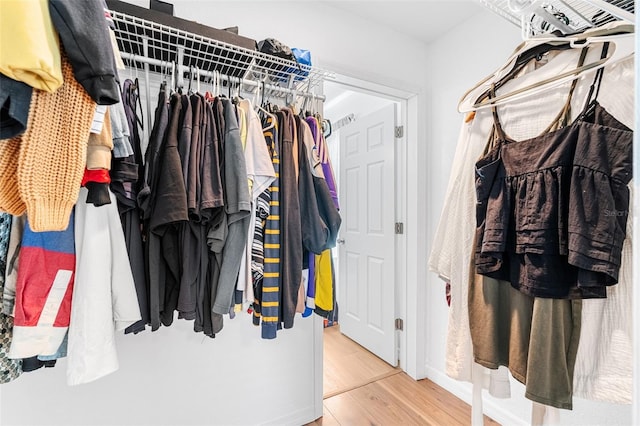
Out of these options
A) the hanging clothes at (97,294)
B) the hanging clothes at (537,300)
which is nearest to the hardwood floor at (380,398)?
the hanging clothes at (537,300)

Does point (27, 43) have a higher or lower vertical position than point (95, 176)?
higher

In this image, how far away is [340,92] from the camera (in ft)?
9.85

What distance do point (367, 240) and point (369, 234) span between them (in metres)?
0.06

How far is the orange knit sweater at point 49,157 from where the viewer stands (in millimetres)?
589

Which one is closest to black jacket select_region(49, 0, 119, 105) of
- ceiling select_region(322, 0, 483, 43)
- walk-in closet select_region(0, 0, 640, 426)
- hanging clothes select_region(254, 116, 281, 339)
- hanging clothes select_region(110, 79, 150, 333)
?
walk-in closet select_region(0, 0, 640, 426)

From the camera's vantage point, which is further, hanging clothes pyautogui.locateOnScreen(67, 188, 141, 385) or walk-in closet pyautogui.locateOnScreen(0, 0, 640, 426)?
hanging clothes pyautogui.locateOnScreen(67, 188, 141, 385)

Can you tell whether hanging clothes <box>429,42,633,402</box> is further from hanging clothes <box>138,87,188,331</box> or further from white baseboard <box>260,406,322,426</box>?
white baseboard <box>260,406,322,426</box>

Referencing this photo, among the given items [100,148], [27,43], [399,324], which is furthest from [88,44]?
[399,324]

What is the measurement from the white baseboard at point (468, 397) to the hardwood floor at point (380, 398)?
0.03 meters

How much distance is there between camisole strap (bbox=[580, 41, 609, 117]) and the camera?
30.0 inches

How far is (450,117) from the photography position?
2.00m

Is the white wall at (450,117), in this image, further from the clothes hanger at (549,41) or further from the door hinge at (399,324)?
the clothes hanger at (549,41)

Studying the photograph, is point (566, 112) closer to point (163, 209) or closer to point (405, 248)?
point (163, 209)

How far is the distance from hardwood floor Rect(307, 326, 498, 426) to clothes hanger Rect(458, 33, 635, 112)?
174cm
